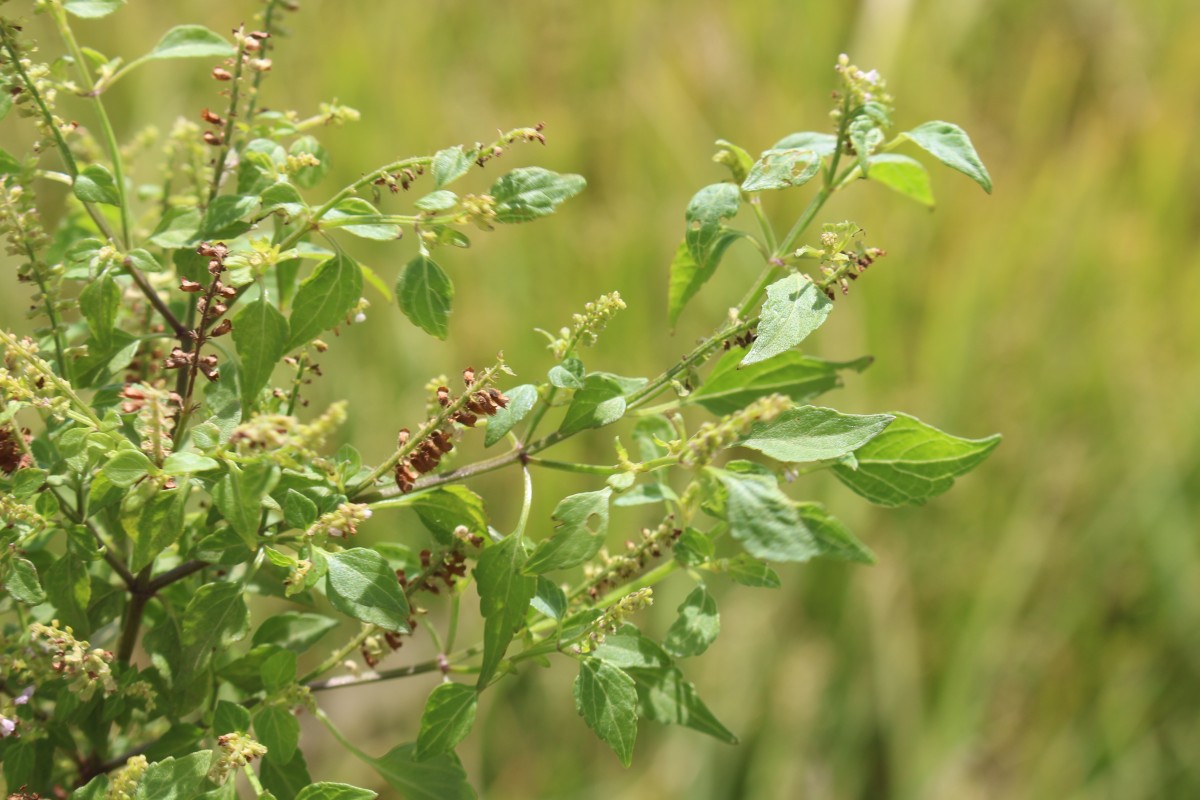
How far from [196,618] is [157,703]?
62 millimetres

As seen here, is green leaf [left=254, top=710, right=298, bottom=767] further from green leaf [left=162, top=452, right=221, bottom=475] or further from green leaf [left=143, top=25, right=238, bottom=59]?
green leaf [left=143, top=25, right=238, bottom=59]

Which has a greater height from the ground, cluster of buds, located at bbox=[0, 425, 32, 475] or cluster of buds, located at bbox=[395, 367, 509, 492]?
cluster of buds, located at bbox=[395, 367, 509, 492]

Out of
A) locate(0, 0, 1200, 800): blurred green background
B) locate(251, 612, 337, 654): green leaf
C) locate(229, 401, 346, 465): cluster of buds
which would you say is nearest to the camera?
locate(229, 401, 346, 465): cluster of buds

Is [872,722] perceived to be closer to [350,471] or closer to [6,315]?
[350,471]

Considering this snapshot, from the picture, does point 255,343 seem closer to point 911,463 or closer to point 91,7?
point 91,7

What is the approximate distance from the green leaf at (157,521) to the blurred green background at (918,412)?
4.98ft

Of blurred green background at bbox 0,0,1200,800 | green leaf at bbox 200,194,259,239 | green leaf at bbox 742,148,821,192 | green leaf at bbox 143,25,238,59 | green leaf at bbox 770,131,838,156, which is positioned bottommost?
blurred green background at bbox 0,0,1200,800

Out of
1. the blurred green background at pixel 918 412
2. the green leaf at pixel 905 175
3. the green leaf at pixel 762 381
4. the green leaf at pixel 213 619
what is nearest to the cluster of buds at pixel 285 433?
the green leaf at pixel 213 619

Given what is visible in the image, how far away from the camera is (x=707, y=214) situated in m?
0.52

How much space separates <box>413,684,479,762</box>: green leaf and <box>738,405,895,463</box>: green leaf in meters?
0.17

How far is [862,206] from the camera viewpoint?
2.13 metres

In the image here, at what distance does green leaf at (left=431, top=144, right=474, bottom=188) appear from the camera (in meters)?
0.47

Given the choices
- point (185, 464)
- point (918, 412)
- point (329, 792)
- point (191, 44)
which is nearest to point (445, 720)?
point (329, 792)

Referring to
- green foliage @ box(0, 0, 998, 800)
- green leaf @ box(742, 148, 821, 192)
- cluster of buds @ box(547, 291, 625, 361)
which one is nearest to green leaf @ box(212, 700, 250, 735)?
green foliage @ box(0, 0, 998, 800)
